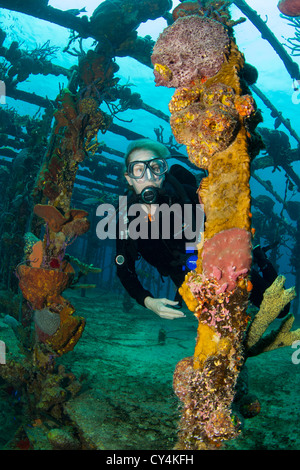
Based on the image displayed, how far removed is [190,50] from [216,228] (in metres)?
1.28

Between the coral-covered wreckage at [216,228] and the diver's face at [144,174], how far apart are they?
2.14 meters

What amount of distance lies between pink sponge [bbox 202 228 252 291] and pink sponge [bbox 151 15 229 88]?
114 centimetres

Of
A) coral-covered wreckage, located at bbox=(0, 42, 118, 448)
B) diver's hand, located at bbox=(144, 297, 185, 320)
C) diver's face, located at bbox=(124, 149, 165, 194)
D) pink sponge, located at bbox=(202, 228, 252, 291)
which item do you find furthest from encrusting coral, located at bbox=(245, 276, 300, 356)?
diver's face, located at bbox=(124, 149, 165, 194)

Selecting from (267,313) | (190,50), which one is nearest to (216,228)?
(267,313)

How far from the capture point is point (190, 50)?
1.91 meters

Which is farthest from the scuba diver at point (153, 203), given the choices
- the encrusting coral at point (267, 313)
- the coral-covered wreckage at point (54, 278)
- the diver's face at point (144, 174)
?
the encrusting coral at point (267, 313)

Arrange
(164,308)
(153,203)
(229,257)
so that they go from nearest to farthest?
(229,257), (164,308), (153,203)

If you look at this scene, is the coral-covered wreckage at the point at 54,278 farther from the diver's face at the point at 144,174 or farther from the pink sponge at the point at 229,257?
the pink sponge at the point at 229,257

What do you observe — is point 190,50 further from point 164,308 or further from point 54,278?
point 54,278

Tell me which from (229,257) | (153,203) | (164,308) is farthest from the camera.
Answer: (153,203)

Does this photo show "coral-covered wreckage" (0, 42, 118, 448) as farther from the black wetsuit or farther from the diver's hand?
the diver's hand

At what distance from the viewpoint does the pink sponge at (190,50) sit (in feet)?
6.16

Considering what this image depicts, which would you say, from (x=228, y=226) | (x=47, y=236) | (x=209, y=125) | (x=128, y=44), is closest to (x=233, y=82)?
(x=209, y=125)

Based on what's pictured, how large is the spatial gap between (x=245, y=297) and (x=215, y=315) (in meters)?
0.22
